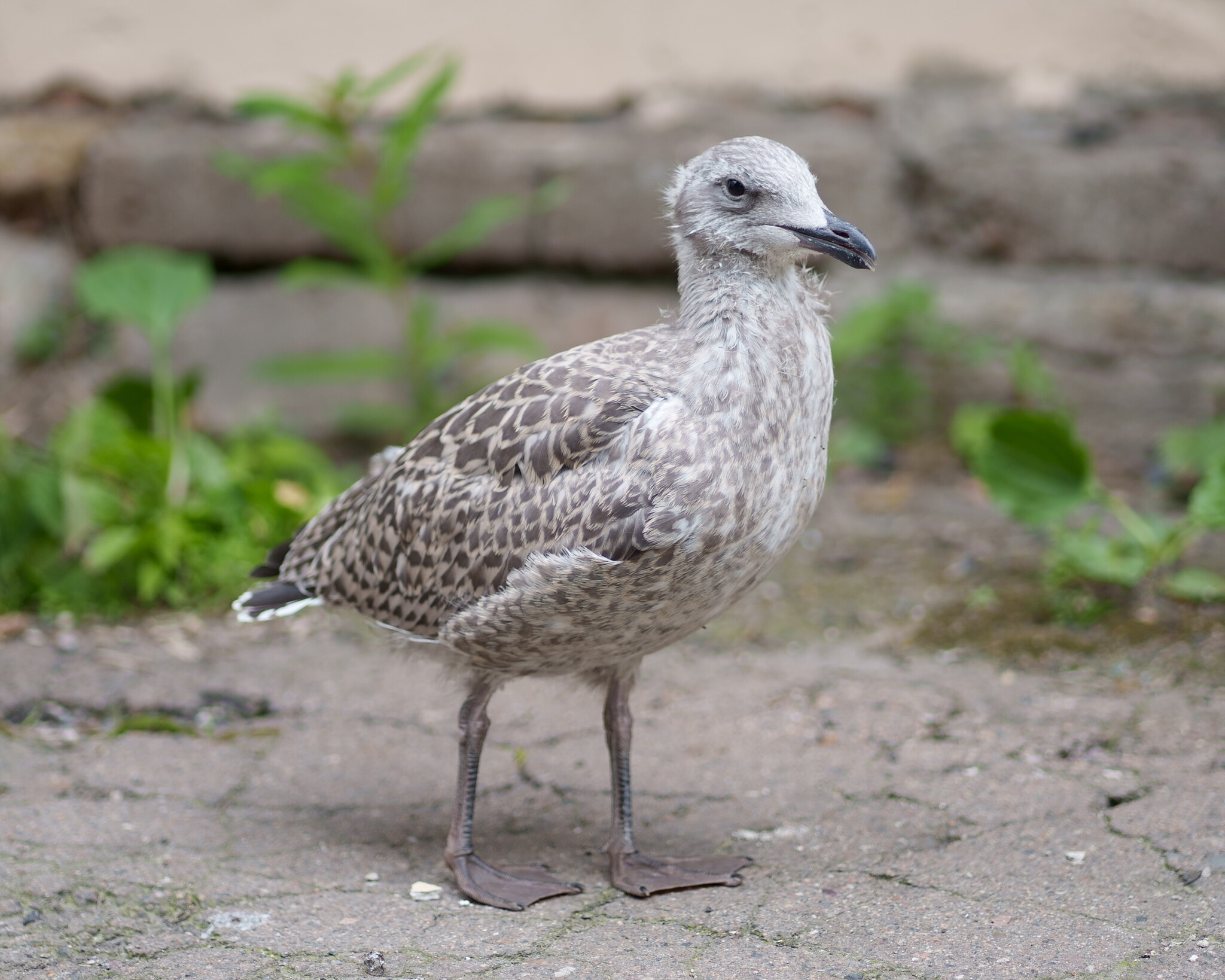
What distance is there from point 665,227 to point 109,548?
2.55 meters

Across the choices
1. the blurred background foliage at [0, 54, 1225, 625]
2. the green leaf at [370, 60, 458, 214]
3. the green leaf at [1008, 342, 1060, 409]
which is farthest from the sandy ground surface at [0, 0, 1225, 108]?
the green leaf at [1008, 342, 1060, 409]

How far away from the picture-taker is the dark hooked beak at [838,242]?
9.53ft

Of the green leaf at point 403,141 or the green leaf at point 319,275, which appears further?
the green leaf at point 319,275

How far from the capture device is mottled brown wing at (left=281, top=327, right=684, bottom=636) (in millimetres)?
2887

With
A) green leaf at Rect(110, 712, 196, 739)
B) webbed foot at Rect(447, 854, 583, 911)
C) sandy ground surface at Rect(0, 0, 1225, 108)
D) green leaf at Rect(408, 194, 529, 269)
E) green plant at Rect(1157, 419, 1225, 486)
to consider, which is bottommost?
green leaf at Rect(110, 712, 196, 739)

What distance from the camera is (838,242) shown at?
2.91 m

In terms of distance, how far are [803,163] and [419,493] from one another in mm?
1202

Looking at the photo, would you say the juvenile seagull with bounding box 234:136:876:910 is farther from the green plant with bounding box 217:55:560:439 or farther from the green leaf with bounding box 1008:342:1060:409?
the green leaf with bounding box 1008:342:1060:409

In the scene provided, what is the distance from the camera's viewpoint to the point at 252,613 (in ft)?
11.5

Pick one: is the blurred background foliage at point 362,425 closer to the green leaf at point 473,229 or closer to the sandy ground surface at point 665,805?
the green leaf at point 473,229

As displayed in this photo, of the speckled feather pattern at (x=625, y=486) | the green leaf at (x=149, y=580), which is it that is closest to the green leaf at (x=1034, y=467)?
the speckled feather pattern at (x=625, y=486)

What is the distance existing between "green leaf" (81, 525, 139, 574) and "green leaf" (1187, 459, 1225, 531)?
11.7ft

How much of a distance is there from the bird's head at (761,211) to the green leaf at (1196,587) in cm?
204

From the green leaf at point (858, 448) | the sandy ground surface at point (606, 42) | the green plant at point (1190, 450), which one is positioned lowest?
the green leaf at point (858, 448)
